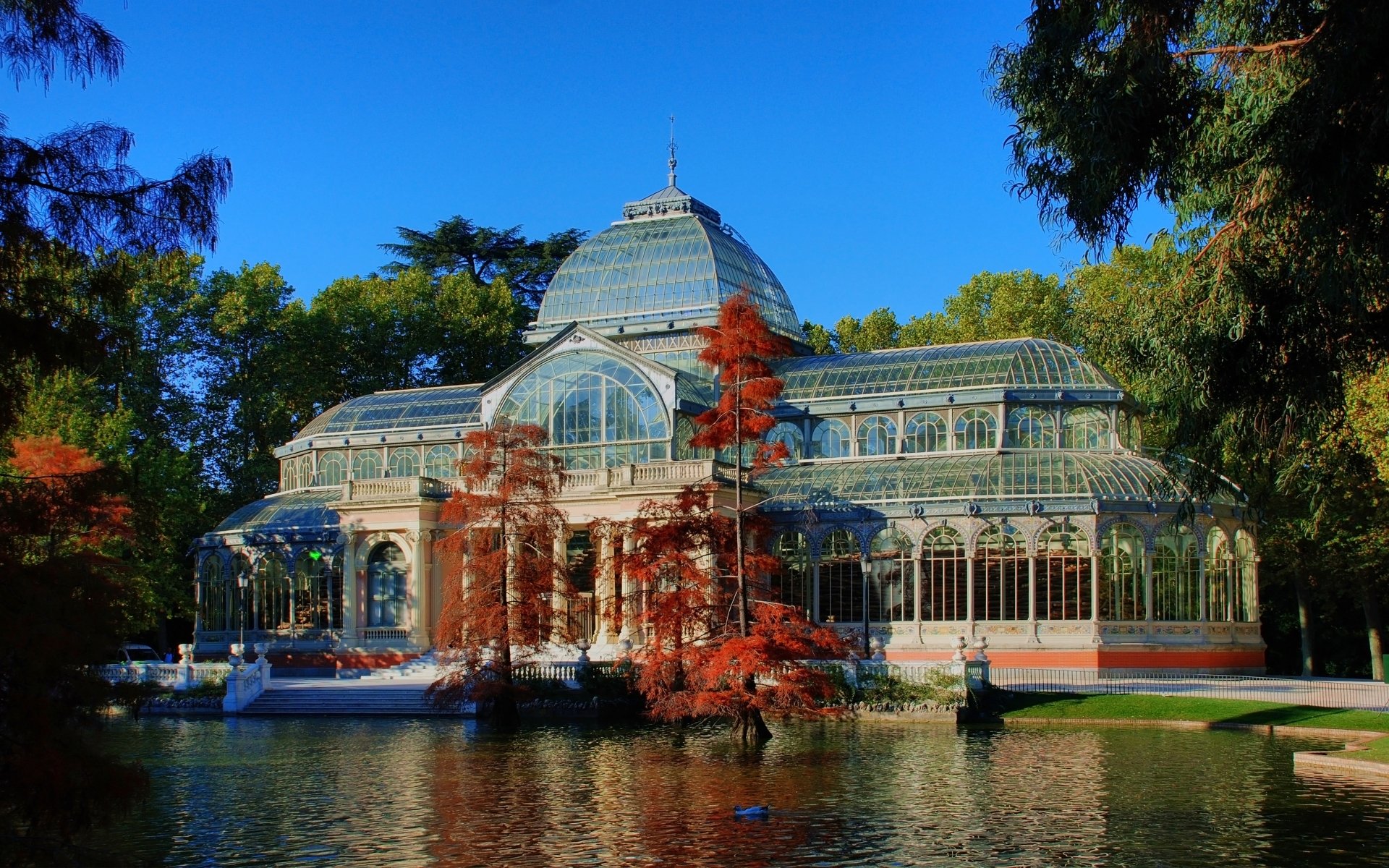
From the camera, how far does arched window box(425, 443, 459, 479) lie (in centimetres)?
5759

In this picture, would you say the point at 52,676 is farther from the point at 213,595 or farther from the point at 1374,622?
the point at 1374,622

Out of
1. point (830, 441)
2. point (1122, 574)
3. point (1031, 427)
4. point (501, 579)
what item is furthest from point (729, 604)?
point (830, 441)

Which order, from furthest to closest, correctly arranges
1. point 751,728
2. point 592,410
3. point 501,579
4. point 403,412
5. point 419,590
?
point 403,412
point 592,410
point 419,590
point 501,579
point 751,728

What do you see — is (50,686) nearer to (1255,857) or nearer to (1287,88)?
(1255,857)

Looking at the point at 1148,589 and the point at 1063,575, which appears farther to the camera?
the point at 1148,589

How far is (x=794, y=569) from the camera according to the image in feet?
169

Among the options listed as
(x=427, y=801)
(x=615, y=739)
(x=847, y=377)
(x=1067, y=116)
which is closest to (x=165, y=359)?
(x=847, y=377)

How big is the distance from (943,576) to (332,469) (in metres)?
25.8

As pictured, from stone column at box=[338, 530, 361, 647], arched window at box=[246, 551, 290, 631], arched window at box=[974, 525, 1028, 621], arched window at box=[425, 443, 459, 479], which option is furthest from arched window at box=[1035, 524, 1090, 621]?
arched window at box=[246, 551, 290, 631]

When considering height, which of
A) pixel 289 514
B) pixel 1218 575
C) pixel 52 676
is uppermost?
pixel 289 514

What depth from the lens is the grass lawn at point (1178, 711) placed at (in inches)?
1367

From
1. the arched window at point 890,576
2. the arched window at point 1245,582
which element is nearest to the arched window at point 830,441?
the arched window at point 890,576

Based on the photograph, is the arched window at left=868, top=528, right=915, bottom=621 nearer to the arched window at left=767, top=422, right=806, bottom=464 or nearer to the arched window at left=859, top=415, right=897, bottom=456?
the arched window at left=859, top=415, right=897, bottom=456

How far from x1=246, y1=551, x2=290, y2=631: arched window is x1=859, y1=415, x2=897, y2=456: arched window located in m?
22.0
